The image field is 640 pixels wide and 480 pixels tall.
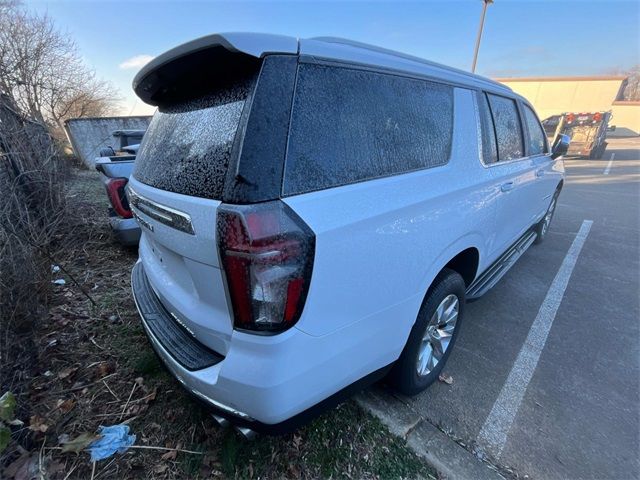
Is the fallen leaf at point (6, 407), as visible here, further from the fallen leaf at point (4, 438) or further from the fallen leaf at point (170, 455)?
the fallen leaf at point (170, 455)

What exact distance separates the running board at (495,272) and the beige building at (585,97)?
3556 cm

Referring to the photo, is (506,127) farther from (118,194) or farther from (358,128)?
(118,194)

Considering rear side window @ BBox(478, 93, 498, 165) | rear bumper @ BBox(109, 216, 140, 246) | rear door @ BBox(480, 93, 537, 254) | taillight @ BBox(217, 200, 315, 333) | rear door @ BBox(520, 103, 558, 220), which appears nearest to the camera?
taillight @ BBox(217, 200, 315, 333)

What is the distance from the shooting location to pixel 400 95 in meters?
1.72

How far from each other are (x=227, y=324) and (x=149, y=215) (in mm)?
746

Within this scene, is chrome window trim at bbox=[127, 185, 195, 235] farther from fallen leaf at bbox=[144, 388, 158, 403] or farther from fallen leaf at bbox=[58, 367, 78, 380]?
fallen leaf at bbox=[58, 367, 78, 380]

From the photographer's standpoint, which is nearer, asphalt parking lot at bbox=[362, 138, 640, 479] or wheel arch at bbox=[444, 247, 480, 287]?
asphalt parking lot at bbox=[362, 138, 640, 479]

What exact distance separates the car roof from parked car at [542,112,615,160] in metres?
18.6

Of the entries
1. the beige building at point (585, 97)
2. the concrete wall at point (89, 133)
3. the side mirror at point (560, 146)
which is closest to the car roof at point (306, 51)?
the side mirror at point (560, 146)

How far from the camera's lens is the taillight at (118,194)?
289 centimetres

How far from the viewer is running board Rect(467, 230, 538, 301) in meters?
2.70

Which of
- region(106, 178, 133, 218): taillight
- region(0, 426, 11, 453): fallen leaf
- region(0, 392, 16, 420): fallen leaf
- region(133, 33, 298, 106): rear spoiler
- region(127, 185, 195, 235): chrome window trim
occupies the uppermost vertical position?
region(133, 33, 298, 106): rear spoiler

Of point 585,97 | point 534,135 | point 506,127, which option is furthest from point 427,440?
point 585,97

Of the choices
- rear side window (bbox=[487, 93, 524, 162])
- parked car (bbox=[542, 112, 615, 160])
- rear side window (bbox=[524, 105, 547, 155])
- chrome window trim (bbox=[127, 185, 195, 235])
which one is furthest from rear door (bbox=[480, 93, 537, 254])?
parked car (bbox=[542, 112, 615, 160])
